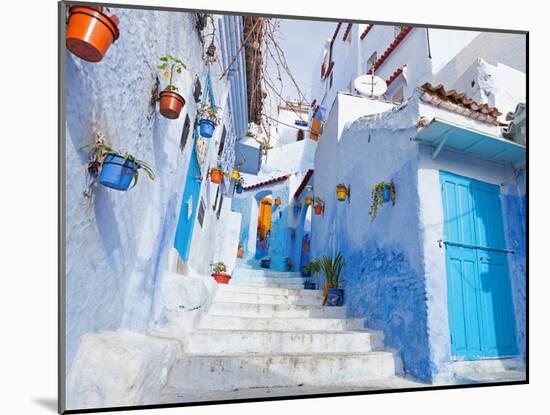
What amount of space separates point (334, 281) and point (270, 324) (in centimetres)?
177

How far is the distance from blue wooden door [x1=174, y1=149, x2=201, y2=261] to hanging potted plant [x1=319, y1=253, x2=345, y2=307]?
223cm

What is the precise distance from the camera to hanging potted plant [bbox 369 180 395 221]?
4957 mm

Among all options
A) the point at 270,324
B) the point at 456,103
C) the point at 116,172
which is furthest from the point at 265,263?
the point at 116,172

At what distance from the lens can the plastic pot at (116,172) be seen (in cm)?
218

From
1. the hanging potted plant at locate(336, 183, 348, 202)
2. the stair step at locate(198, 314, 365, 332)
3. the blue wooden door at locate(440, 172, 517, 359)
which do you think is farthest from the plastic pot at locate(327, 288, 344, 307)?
the blue wooden door at locate(440, 172, 517, 359)

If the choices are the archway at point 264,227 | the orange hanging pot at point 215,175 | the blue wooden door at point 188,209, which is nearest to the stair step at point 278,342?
the blue wooden door at point 188,209

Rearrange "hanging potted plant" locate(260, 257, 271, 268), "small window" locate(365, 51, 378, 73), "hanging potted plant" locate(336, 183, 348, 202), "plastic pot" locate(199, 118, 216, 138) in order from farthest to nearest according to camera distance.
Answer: "hanging potted plant" locate(260, 257, 271, 268)
"small window" locate(365, 51, 378, 73)
"hanging potted plant" locate(336, 183, 348, 202)
"plastic pot" locate(199, 118, 216, 138)

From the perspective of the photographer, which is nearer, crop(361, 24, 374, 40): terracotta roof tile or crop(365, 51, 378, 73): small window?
crop(365, 51, 378, 73): small window

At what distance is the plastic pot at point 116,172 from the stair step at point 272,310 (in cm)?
334

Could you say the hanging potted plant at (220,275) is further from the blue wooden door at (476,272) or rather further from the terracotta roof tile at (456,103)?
the terracotta roof tile at (456,103)

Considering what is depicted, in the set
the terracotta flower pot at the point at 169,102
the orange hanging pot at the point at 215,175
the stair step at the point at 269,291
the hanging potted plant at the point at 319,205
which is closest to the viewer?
the terracotta flower pot at the point at 169,102

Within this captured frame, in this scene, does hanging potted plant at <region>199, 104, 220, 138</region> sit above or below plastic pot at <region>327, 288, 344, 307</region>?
above

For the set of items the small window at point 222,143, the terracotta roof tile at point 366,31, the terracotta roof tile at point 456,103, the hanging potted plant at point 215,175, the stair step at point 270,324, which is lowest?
the stair step at point 270,324

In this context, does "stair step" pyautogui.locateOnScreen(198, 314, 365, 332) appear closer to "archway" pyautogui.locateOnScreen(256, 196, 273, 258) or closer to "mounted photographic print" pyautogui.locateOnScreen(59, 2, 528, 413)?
"mounted photographic print" pyautogui.locateOnScreen(59, 2, 528, 413)
